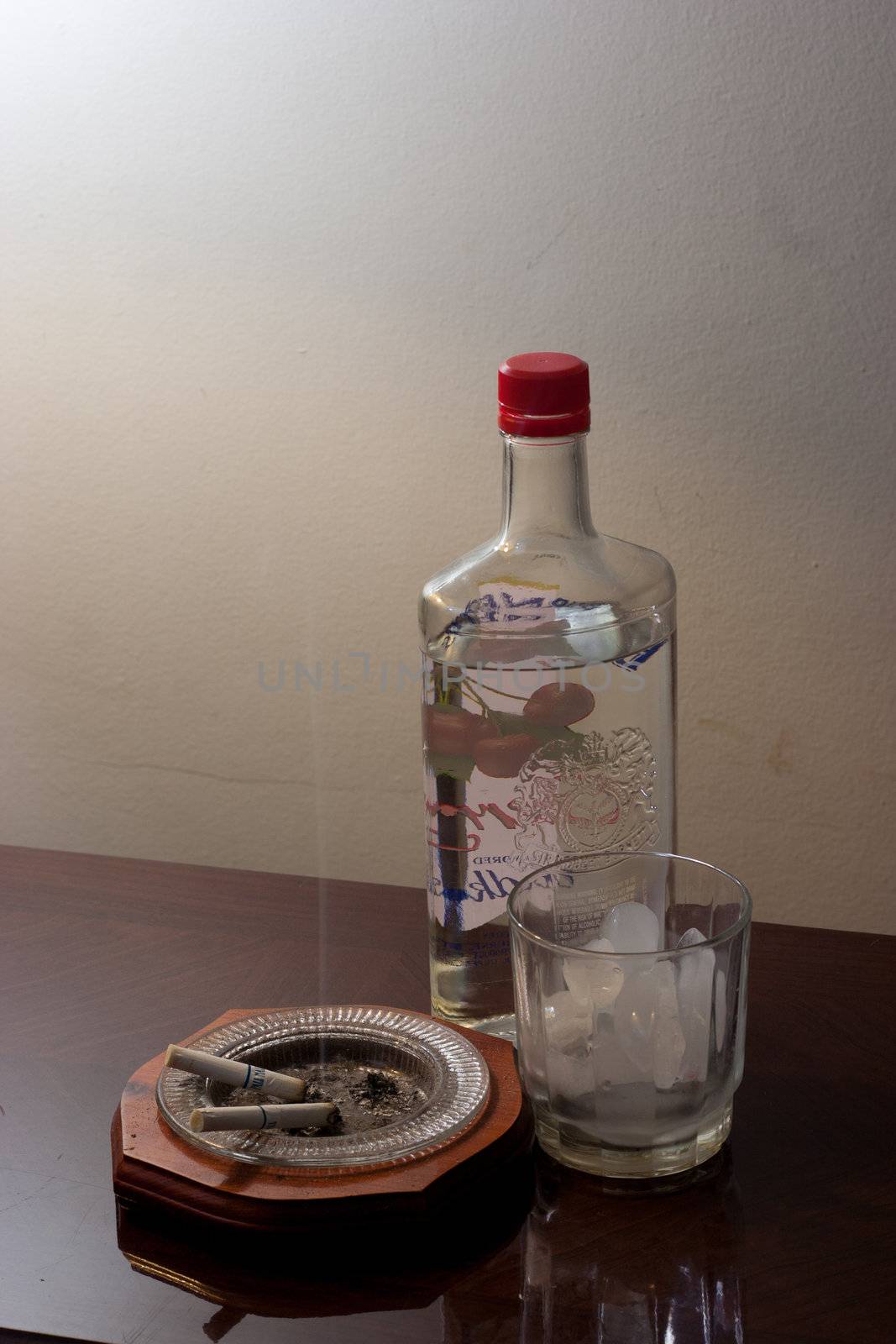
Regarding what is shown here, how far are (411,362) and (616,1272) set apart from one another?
34.0 inches

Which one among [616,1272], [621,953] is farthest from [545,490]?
[616,1272]

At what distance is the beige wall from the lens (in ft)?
3.69

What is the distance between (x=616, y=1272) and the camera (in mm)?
505

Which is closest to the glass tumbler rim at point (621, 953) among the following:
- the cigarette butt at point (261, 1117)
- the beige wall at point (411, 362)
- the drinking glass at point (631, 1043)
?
the drinking glass at point (631, 1043)

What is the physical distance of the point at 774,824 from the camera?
1.31 metres

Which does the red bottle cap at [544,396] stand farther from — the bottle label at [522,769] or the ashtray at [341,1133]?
the ashtray at [341,1133]

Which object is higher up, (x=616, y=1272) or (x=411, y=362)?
(x=411, y=362)

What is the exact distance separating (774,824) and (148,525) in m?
0.64

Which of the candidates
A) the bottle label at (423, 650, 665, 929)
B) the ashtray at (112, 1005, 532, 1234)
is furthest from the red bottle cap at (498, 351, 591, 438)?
the ashtray at (112, 1005, 532, 1234)

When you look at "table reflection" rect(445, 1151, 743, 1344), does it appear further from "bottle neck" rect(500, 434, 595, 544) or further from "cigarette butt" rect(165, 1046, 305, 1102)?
"bottle neck" rect(500, 434, 595, 544)

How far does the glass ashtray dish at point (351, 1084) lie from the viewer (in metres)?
0.54

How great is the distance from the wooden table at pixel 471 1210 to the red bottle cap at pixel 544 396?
284 mm

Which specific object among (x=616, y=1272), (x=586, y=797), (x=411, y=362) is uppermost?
(x=411, y=362)

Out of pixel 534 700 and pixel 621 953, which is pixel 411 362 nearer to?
Answer: pixel 534 700
